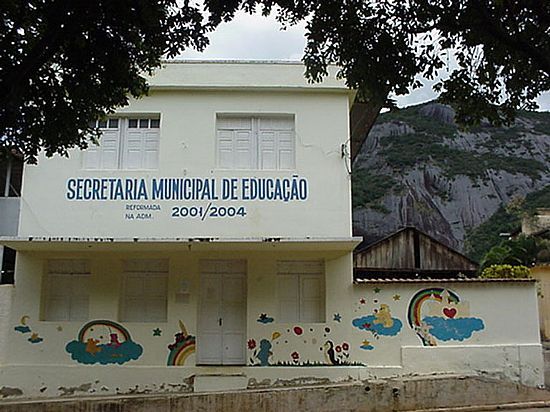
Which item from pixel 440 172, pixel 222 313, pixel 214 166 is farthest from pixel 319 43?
pixel 440 172

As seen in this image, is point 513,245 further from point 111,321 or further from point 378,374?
point 111,321

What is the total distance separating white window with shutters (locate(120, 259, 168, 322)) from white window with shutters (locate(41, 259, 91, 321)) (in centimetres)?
80

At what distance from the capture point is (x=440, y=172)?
44.8 meters

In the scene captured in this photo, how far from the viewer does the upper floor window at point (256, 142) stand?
1370cm

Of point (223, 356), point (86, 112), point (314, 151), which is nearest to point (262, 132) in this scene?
point (314, 151)

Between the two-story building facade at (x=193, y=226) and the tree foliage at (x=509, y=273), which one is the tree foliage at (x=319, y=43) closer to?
the two-story building facade at (x=193, y=226)

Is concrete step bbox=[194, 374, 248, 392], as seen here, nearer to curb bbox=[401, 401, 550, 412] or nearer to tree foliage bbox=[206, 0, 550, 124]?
→ curb bbox=[401, 401, 550, 412]

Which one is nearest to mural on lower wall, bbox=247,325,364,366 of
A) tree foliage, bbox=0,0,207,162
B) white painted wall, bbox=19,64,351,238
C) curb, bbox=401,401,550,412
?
curb, bbox=401,401,550,412

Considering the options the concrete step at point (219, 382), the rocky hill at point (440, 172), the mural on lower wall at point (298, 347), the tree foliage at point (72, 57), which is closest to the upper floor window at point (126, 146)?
the mural on lower wall at point (298, 347)

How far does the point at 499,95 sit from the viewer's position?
7363 millimetres

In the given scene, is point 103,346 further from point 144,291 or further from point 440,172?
point 440,172

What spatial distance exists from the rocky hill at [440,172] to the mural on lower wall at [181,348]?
22.1 m

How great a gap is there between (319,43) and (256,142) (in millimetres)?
6501

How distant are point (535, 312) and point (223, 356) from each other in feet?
21.0
